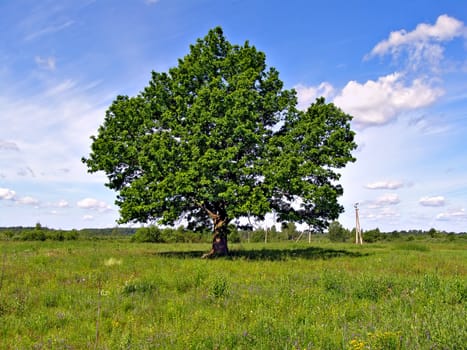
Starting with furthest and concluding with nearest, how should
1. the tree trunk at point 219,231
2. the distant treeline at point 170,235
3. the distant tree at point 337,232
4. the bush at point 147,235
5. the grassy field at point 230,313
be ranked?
the distant tree at point 337,232
the bush at point 147,235
the distant treeline at point 170,235
the tree trunk at point 219,231
the grassy field at point 230,313

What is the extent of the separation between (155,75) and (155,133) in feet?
17.7

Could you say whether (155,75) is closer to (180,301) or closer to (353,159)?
(353,159)

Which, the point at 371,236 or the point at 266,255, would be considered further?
the point at 371,236

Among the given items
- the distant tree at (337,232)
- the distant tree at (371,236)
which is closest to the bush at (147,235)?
the distant tree at (371,236)

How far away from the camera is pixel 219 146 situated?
22516 millimetres

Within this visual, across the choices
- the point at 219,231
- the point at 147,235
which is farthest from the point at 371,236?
the point at 219,231

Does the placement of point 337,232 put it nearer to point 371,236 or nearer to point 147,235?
point 371,236

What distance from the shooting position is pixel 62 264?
59.2ft

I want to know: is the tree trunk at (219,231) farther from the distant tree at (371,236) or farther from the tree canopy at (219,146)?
the distant tree at (371,236)

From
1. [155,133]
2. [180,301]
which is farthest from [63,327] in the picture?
[155,133]

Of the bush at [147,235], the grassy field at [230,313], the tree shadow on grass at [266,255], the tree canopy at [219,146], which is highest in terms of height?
the tree canopy at [219,146]

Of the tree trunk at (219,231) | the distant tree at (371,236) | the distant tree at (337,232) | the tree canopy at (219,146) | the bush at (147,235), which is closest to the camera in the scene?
the tree canopy at (219,146)

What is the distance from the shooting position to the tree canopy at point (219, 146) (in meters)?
20.9

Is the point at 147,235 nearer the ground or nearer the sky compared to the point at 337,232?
nearer the ground
